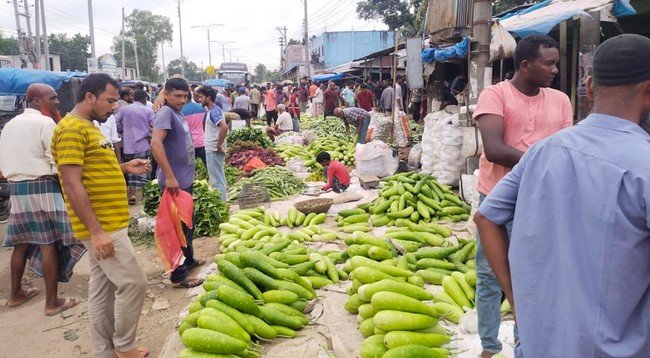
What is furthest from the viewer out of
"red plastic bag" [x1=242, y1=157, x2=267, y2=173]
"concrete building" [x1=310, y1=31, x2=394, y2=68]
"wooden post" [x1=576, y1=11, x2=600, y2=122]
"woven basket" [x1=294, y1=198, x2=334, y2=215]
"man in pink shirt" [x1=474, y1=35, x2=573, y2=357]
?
"concrete building" [x1=310, y1=31, x2=394, y2=68]

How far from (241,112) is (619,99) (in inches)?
480

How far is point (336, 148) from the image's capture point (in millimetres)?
12039

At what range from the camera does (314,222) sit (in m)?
6.31

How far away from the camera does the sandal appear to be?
16.1 feet

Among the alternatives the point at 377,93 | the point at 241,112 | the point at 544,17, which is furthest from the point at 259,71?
the point at 544,17

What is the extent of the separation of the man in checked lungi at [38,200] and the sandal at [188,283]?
0.99 meters

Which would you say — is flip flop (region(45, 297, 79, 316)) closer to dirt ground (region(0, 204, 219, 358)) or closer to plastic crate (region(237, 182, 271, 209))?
dirt ground (region(0, 204, 219, 358))

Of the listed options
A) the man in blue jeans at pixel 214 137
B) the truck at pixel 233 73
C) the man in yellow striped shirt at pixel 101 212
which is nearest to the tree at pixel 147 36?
the truck at pixel 233 73

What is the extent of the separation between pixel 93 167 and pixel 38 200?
181 centimetres

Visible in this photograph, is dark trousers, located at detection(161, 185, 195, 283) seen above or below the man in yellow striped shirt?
below

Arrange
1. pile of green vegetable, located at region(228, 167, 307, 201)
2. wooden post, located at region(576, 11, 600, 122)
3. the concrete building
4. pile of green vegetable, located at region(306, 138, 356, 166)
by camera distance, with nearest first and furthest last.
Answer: wooden post, located at region(576, 11, 600, 122), pile of green vegetable, located at region(228, 167, 307, 201), pile of green vegetable, located at region(306, 138, 356, 166), the concrete building

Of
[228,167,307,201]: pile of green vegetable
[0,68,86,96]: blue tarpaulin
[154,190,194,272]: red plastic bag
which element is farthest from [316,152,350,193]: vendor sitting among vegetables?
[0,68,86,96]: blue tarpaulin

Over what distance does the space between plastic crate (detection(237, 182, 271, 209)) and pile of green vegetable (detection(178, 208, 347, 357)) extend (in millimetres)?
2691

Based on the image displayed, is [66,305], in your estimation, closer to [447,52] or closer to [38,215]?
[38,215]
